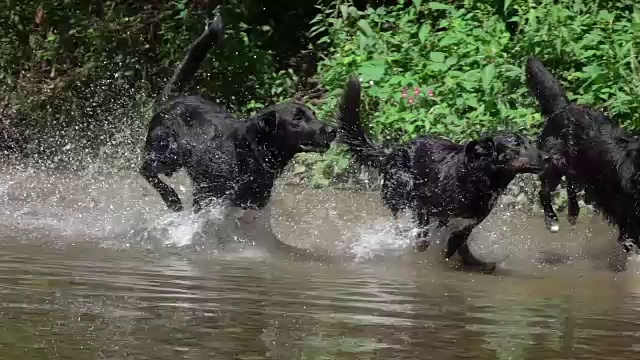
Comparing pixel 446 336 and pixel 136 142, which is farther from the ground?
pixel 446 336

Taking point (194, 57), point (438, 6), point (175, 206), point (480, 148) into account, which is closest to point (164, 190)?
point (175, 206)

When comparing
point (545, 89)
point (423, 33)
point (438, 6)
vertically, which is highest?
point (438, 6)

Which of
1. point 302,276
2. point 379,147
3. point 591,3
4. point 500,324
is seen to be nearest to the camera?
point 500,324

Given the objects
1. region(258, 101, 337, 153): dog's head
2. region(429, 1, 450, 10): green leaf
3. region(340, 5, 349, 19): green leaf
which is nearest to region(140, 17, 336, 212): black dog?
region(258, 101, 337, 153): dog's head

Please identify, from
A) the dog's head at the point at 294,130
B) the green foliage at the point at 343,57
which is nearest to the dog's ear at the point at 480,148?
the dog's head at the point at 294,130

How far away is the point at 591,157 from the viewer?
22.7ft

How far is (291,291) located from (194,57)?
12.6 feet

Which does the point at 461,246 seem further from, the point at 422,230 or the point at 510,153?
the point at 510,153

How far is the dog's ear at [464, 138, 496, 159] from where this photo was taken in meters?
6.26

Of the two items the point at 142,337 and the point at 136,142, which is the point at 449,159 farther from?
the point at 136,142

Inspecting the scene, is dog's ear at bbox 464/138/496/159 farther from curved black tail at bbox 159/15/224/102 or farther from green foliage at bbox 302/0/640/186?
green foliage at bbox 302/0/640/186

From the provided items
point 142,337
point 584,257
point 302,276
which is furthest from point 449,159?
point 142,337

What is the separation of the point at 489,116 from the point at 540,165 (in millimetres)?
3153

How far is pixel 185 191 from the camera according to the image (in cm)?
870
